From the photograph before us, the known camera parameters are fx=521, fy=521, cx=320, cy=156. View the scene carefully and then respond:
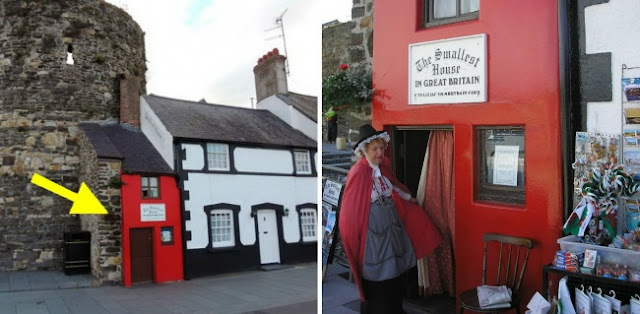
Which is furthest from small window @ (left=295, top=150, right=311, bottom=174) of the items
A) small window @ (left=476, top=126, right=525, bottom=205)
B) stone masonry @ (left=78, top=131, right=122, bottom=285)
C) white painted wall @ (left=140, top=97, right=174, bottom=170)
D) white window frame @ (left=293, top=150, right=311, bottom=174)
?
stone masonry @ (left=78, top=131, right=122, bottom=285)

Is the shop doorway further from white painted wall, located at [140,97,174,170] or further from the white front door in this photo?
white painted wall, located at [140,97,174,170]

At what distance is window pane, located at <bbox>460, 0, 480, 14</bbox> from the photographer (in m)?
1.92

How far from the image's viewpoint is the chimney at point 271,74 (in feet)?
11.4

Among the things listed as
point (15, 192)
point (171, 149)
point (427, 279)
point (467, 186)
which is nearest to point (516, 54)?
point (467, 186)

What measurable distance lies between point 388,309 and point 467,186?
1.98ft

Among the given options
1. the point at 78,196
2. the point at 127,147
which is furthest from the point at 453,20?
the point at 78,196

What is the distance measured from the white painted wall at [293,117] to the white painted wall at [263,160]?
0.78 ft

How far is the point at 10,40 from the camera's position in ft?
20.7

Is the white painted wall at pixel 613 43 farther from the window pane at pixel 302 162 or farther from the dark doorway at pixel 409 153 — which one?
the window pane at pixel 302 162

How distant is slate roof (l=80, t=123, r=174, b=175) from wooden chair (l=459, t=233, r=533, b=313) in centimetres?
371

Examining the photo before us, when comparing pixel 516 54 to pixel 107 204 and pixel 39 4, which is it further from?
pixel 39 4

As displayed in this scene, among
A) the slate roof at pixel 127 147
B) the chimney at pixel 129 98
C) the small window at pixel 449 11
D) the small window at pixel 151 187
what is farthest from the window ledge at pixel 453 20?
the chimney at pixel 129 98

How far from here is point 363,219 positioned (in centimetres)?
210

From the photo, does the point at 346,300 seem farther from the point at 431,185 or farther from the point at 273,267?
the point at 273,267
